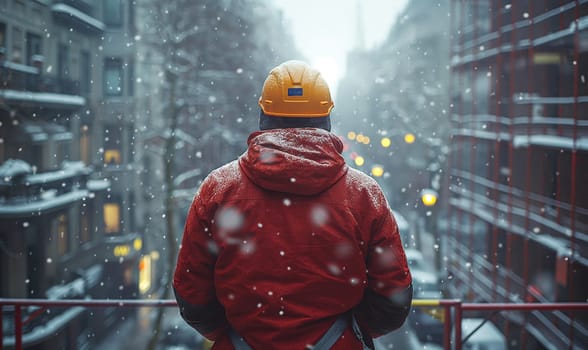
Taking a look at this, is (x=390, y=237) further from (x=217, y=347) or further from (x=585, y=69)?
(x=585, y=69)

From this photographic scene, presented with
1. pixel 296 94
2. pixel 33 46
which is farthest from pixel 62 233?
pixel 296 94

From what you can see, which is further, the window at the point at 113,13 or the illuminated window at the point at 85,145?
the window at the point at 113,13

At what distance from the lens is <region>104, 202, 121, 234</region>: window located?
679 inches

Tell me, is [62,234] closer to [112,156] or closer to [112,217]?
[112,217]

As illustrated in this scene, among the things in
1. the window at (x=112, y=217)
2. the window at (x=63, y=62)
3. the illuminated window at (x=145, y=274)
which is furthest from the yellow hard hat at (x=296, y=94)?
the illuminated window at (x=145, y=274)

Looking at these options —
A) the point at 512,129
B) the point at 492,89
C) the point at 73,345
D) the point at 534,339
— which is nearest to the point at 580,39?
the point at 512,129

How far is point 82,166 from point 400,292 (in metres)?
13.9

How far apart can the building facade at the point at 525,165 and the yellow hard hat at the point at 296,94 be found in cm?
959

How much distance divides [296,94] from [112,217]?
665 inches

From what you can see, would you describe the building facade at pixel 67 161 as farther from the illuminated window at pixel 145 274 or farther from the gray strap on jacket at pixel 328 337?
the gray strap on jacket at pixel 328 337

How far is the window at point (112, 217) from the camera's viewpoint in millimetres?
17250

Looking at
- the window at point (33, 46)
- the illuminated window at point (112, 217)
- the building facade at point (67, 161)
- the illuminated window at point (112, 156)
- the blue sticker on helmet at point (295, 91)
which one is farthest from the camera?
the illuminated window at point (112, 217)

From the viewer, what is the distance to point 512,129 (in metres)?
13.5

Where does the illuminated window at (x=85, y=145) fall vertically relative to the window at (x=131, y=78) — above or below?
below
